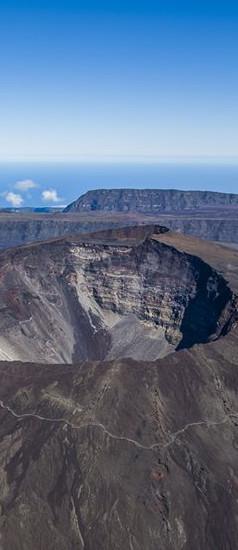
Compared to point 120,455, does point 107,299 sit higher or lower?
lower

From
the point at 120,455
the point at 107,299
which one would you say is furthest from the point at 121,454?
the point at 107,299

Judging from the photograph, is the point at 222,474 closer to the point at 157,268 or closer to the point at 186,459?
the point at 186,459

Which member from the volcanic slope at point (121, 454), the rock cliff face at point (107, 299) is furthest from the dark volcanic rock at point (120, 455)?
the rock cliff face at point (107, 299)

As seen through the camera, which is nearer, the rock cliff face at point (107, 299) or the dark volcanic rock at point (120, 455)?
the dark volcanic rock at point (120, 455)

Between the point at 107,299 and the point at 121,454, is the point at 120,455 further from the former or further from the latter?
the point at 107,299

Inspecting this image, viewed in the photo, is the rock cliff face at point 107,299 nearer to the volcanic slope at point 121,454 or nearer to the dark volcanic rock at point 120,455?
the volcanic slope at point 121,454

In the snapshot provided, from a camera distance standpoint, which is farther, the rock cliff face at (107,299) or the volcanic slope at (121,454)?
the rock cliff face at (107,299)
